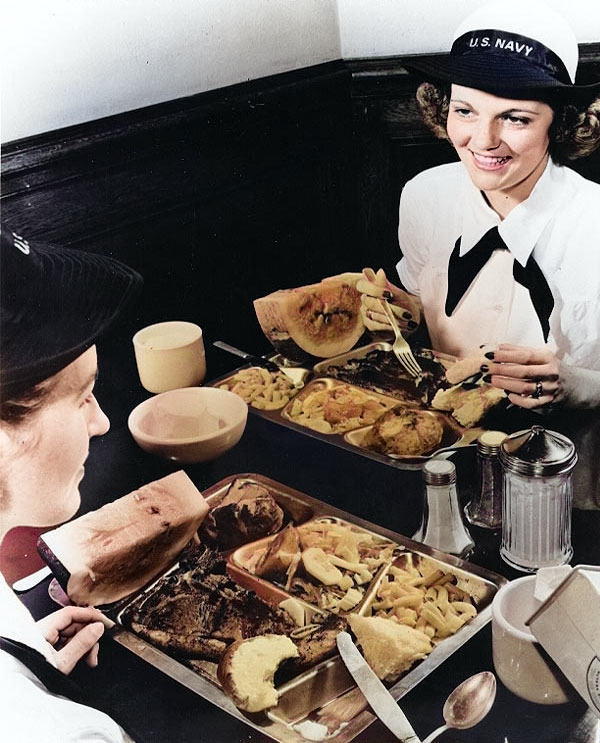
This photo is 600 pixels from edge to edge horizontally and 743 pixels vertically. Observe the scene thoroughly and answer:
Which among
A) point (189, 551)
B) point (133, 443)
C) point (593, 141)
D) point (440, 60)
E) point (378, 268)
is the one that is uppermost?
point (440, 60)

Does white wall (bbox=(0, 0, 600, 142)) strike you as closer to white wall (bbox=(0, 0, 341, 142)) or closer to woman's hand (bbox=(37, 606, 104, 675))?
white wall (bbox=(0, 0, 341, 142))

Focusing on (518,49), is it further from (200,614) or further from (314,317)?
(200,614)

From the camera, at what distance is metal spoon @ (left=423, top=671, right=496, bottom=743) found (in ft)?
3.98

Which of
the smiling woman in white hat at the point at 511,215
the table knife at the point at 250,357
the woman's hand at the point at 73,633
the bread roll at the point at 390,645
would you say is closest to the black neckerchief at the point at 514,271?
the smiling woman in white hat at the point at 511,215

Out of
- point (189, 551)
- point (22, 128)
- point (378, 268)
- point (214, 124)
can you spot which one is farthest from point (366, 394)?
point (22, 128)

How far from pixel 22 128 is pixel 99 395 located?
402 millimetres

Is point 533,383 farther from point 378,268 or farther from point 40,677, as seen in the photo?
point 40,677

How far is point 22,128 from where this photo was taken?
1.20 meters


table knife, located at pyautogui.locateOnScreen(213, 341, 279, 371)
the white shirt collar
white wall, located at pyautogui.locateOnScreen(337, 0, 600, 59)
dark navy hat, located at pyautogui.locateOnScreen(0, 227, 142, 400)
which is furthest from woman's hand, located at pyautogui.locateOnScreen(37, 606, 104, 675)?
white wall, located at pyautogui.locateOnScreen(337, 0, 600, 59)

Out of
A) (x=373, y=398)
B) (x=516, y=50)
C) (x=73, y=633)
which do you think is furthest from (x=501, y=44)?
(x=73, y=633)

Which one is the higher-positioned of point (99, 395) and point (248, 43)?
point (248, 43)

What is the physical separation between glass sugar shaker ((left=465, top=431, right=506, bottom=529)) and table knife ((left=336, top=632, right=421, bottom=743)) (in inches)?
11.5

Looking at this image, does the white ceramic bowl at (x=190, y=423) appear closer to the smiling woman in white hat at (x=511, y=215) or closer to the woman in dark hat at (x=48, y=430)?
the woman in dark hat at (x=48, y=430)

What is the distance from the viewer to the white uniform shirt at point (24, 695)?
1.27 m
